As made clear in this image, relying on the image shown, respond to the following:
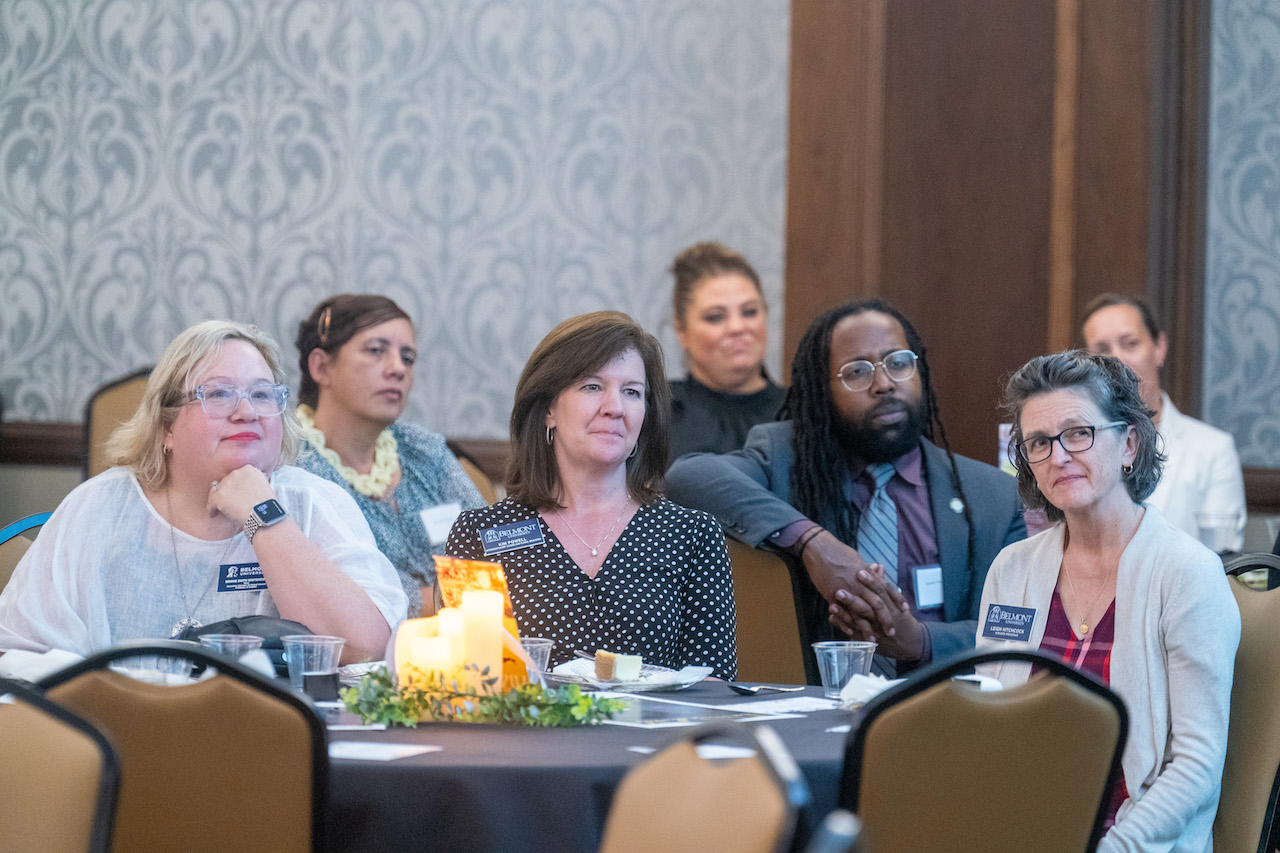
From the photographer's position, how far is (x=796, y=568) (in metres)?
Answer: 3.09

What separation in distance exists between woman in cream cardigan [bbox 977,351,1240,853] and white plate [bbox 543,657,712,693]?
0.53 meters

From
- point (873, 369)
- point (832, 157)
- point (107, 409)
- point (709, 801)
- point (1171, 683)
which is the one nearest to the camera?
point (709, 801)

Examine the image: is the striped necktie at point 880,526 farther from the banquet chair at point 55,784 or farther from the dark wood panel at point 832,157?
the banquet chair at point 55,784

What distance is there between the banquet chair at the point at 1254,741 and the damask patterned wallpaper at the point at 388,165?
3.12m

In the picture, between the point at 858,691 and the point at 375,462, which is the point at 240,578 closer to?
the point at 858,691

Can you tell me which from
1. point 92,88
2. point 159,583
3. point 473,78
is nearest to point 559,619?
point 159,583

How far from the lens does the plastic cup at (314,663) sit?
1.94 meters

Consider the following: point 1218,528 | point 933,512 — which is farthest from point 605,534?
point 1218,528

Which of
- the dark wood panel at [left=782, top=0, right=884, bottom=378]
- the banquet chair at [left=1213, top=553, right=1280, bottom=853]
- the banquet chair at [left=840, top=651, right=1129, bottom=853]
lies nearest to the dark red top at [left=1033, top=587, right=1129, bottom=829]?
the banquet chair at [left=1213, top=553, right=1280, bottom=853]

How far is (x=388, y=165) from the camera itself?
507 cm

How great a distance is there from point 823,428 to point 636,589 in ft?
3.19

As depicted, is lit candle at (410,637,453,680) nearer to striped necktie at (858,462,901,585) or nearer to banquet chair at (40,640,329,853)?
banquet chair at (40,640,329,853)

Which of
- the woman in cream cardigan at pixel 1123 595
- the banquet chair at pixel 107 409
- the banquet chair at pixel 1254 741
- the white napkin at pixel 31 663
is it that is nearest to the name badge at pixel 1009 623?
the woman in cream cardigan at pixel 1123 595

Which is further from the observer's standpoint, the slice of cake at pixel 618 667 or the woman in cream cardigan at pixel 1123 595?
the slice of cake at pixel 618 667
